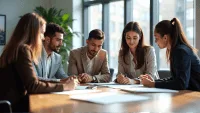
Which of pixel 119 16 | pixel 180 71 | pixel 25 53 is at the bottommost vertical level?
pixel 180 71

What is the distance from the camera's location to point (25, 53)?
195 centimetres

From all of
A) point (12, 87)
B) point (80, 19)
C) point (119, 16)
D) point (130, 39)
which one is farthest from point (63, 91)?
point (80, 19)

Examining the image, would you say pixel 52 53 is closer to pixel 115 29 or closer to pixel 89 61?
pixel 89 61

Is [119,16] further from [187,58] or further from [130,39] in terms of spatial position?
[187,58]

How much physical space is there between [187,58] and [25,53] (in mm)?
1222

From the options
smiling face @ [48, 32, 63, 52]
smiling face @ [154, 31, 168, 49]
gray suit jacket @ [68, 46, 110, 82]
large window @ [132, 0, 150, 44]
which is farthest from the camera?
large window @ [132, 0, 150, 44]

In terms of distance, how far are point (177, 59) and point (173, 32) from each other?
28cm

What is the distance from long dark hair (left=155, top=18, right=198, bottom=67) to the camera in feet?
7.79

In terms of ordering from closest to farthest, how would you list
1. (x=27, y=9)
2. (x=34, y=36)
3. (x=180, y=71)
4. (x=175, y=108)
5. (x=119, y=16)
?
1. (x=175, y=108)
2. (x=34, y=36)
3. (x=180, y=71)
4. (x=119, y=16)
5. (x=27, y=9)

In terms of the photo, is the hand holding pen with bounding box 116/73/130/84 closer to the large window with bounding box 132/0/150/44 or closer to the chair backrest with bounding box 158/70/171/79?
the chair backrest with bounding box 158/70/171/79

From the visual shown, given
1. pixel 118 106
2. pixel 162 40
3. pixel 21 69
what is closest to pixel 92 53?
pixel 162 40

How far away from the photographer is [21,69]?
1.91m

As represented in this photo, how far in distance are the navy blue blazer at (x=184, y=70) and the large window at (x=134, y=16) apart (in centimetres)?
206

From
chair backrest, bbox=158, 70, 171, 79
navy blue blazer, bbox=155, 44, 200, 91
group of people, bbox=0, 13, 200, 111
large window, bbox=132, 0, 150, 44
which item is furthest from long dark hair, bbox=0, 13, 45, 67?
large window, bbox=132, 0, 150, 44
